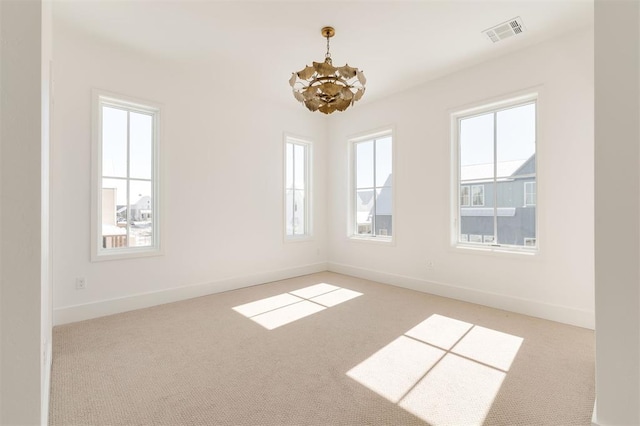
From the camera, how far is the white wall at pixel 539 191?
3.03 meters

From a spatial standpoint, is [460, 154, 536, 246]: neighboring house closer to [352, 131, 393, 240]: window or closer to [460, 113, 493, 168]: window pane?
[460, 113, 493, 168]: window pane

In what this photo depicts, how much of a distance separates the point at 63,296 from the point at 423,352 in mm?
3504

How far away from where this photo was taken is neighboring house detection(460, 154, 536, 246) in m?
3.47

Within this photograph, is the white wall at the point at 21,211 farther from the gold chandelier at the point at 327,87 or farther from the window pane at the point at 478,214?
the window pane at the point at 478,214

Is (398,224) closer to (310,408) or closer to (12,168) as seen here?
(310,408)

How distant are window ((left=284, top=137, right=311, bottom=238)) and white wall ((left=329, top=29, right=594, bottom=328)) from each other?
3.22 feet

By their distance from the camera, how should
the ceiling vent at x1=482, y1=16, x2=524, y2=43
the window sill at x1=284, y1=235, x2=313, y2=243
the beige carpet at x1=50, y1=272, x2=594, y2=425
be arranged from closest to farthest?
the beige carpet at x1=50, y1=272, x2=594, y2=425 < the ceiling vent at x1=482, y1=16, x2=524, y2=43 < the window sill at x1=284, y1=235, x2=313, y2=243

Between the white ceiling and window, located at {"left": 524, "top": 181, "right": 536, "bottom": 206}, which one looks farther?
window, located at {"left": 524, "top": 181, "right": 536, "bottom": 206}

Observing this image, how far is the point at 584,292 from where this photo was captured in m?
3.01

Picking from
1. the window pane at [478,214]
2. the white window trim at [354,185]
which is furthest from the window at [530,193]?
the white window trim at [354,185]

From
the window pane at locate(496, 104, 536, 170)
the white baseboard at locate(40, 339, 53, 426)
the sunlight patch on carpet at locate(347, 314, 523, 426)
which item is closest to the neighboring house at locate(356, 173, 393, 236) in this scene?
the window pane at locate(496, 104, 536, 170)

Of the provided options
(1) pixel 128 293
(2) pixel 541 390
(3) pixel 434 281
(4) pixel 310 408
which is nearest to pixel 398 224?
(3) pixel 434 281

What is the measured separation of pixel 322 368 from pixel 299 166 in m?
3.85

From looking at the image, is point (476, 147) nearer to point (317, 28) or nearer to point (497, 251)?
point (497, 251)
